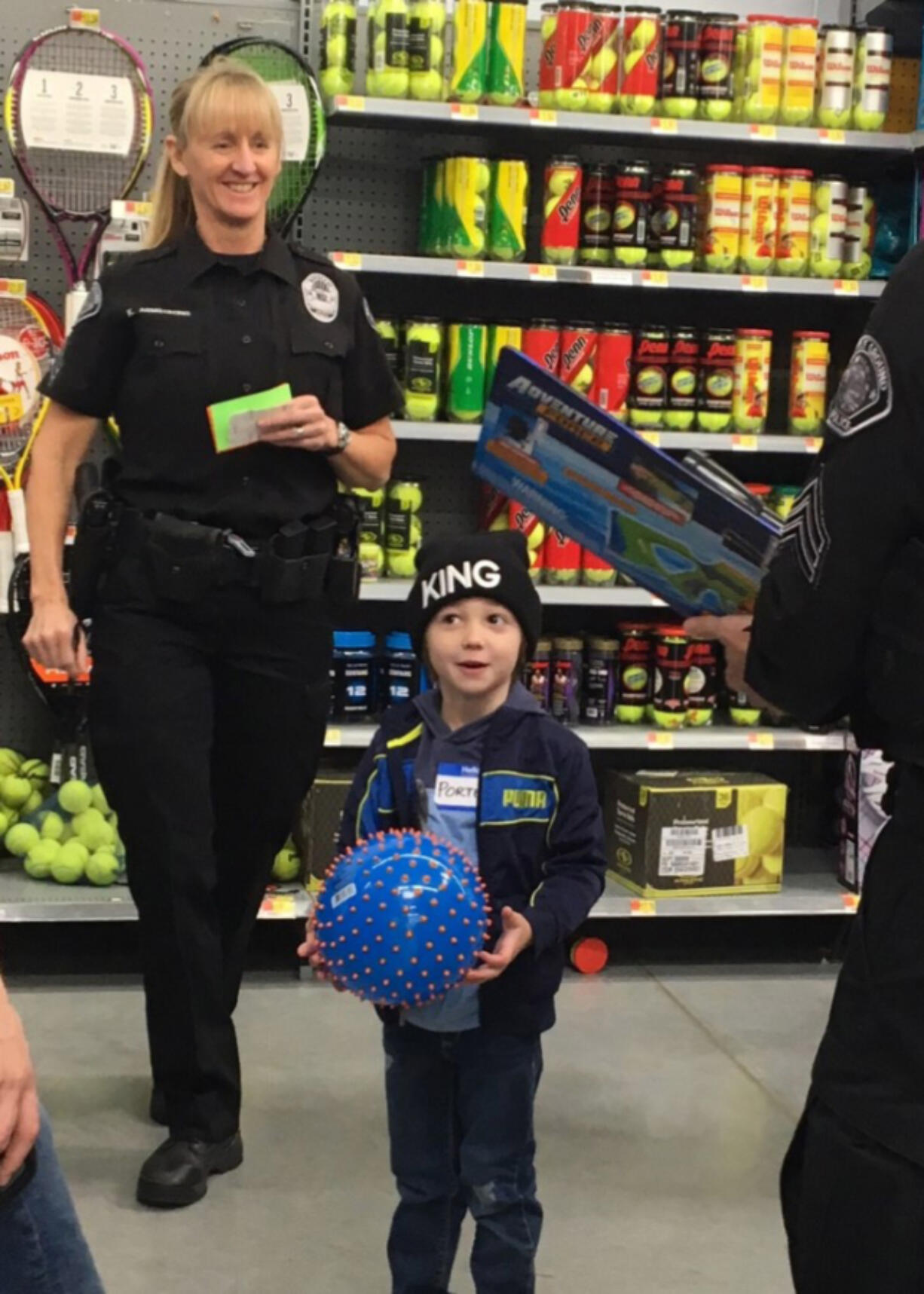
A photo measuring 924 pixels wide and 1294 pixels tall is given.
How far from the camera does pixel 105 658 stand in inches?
125

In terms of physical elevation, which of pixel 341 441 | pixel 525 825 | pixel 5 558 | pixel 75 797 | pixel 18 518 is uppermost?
pixel 341 441

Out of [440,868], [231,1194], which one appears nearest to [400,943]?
[440,868]

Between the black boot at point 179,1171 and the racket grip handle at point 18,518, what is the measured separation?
65.4 inches

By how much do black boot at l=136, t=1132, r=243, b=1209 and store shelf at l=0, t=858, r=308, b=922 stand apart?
3.72ft

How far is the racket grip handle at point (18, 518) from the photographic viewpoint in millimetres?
4312

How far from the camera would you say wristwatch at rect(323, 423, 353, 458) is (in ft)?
10.4

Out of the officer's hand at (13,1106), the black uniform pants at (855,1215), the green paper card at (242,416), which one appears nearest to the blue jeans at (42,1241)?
the officer's hand at (13,1106)

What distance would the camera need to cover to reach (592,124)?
4.50 m

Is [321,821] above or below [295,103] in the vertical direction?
below

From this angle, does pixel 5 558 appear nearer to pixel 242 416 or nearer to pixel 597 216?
pixel 242 416

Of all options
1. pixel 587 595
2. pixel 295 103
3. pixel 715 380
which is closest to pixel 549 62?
pixel 295 103

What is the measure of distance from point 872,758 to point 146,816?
93.3 inches

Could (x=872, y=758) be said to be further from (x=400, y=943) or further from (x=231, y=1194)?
(x=400, y=943)

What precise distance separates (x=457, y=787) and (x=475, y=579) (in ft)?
0.97
